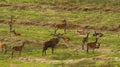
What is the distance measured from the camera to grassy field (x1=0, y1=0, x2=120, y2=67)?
33.0 meters

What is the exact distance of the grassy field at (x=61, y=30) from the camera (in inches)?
1298

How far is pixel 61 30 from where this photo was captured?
4800cm

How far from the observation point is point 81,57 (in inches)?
1355

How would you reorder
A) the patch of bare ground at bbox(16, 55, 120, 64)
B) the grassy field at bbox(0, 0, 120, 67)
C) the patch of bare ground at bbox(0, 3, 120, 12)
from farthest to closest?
the patch of bare ground at bbox(0, 3, 120, 12) < the grassy field at bbox(0, 0, 120, 67) < the patch of bare ground at bbox(16, 55, 120, 64)

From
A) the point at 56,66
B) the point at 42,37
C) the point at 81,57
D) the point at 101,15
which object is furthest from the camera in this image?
the point at 101,15

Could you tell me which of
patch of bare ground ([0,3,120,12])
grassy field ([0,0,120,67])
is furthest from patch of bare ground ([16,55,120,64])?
patch of bare ground ([0,3,120,12])

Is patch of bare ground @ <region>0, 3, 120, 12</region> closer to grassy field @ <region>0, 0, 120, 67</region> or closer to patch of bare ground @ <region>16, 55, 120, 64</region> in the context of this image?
grassy field @ <region>0, 0, 120, 67</region>

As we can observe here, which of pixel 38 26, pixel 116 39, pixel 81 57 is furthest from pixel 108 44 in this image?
pixel 38 26

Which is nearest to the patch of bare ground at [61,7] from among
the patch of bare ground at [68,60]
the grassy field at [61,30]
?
the grassy field at [61,30]

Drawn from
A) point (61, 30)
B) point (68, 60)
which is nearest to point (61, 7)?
point (61, 30)

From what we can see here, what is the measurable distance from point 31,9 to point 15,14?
3.80m

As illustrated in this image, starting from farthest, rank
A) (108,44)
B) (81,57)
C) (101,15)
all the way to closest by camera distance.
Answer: (101,15) < (108,44) < (81,57)

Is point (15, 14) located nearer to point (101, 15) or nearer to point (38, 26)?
point (38, 26)

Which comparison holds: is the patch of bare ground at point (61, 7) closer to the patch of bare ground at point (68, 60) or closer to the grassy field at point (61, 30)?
the grassy field at point (61, 30)
